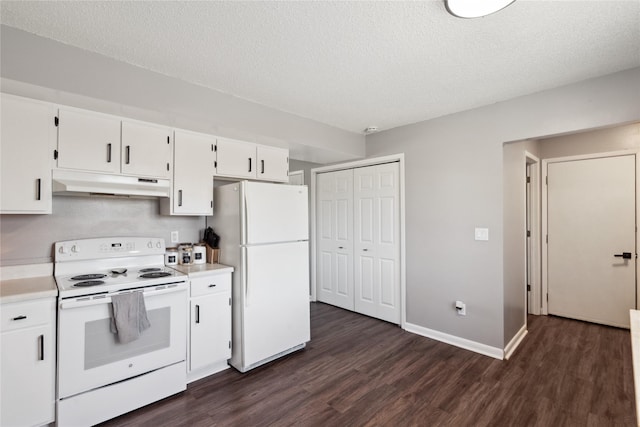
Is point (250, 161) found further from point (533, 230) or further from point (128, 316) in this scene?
point (533, 230)

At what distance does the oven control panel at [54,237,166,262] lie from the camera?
2.32m

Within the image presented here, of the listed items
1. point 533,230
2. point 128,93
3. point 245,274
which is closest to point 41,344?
point 245,274

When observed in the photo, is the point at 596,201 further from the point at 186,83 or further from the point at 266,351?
the point at 186,83

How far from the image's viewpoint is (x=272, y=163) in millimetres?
3219

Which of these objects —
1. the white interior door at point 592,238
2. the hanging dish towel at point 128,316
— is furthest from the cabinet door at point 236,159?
the white interior door at point 592,238

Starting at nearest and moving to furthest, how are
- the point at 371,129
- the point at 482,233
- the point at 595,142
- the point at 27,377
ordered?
the point at 27,377, the point at 482,233, the point at 595,142, the point at 371,129

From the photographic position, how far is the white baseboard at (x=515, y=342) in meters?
2.95

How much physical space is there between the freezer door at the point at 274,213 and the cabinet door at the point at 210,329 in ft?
1.93

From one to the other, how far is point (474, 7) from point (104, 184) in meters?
2.62

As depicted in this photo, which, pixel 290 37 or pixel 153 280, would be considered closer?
pixel 290 37

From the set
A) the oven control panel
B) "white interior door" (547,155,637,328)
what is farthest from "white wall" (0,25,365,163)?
"white interior door" (547,155,637,328)

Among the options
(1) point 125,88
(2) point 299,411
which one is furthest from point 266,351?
(1) point 125,88

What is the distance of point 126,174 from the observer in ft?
7.58

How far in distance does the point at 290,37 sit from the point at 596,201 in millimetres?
4136
